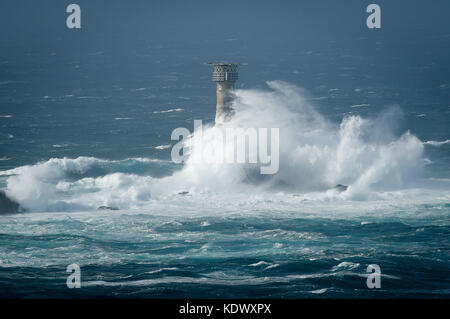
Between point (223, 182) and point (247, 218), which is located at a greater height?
point (223, 182)

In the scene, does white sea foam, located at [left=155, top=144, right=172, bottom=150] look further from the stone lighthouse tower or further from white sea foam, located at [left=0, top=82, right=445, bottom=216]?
the stone lighthouse tower

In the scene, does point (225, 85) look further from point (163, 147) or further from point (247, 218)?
point (247, 218)

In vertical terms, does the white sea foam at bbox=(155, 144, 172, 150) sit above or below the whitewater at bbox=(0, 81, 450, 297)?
above

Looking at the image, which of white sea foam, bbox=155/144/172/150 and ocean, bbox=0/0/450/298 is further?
white sea foam, bbox=155/144/172/150

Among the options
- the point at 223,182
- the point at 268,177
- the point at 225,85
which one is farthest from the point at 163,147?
the point at 268,177

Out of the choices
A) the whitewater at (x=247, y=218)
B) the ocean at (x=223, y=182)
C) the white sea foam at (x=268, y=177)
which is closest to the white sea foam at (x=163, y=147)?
the ocean at (x=223, y=182)

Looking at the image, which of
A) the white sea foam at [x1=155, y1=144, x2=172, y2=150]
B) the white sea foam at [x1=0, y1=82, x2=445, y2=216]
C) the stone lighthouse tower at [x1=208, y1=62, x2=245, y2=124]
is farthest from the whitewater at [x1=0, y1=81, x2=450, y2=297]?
the white sea foam at [x1=155, y1=144, x2=172, y2=150]
